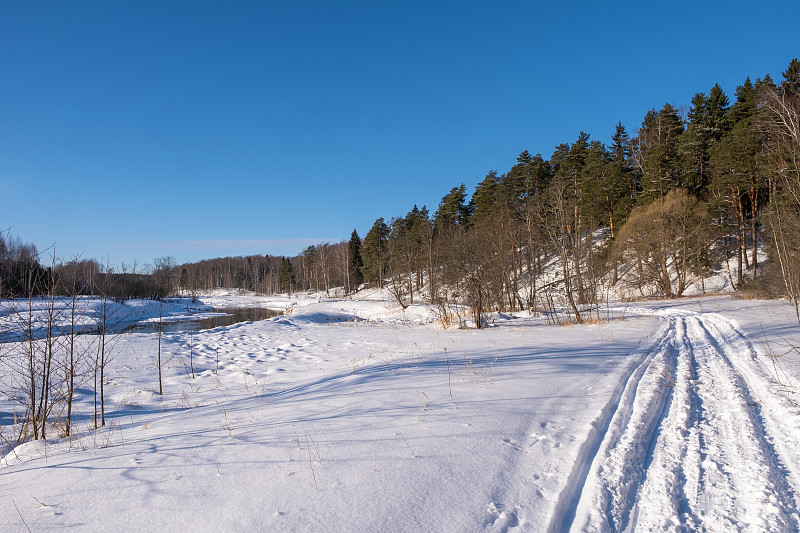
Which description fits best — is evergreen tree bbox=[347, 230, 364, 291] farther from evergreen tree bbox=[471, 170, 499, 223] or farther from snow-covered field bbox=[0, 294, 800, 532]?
snow-covered field bbox=[0, 294, 800, 532]

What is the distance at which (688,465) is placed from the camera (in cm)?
326

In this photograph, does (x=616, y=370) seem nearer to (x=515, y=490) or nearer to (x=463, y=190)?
(x=515, y=490)

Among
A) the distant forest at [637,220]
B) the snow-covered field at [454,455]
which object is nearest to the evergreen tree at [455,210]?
the distant forest at [637,220]

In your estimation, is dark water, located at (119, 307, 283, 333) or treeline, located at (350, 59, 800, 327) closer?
treeline, located at (350, 59, 800, 327)

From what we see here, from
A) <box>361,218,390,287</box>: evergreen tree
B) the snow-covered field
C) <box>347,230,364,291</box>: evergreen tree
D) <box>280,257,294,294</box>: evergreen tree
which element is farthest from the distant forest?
<box>280,257,294,294</box>: evergreen tree

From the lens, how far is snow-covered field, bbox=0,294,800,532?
2627 mm

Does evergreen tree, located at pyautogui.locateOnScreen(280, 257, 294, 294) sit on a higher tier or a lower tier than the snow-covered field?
higher

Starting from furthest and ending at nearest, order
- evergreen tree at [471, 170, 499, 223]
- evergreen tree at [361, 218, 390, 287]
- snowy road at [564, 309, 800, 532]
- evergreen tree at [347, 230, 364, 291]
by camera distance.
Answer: evergreen tree at [347, 230, 364, 291] → evergreen tree at [361, 218, 390, 287] → evergreen tree at [471, 170, 499, 223] → snowy road at [564, 309, 800, 532]

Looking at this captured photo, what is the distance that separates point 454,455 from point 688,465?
77.6 inches

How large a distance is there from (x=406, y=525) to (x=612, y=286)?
3570 centimetres

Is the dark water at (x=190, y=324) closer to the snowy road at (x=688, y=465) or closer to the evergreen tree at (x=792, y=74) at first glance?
the snowy road at (x=688, y=465)

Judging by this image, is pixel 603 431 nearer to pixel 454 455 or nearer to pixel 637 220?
pixel 454 455

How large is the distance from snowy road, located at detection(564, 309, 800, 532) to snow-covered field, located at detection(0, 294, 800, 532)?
2 cm

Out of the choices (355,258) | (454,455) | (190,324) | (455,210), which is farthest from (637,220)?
(355,258)
